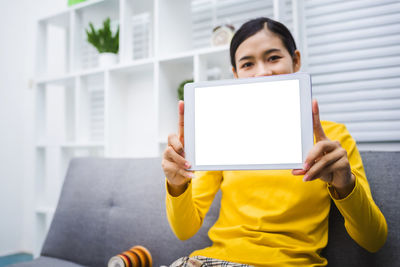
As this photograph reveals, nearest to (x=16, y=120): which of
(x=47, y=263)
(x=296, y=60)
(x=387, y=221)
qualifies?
(x=47, y=263)

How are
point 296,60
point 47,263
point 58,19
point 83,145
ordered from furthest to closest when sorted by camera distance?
point 58,19, point 83,145, point 47,263, point 296,60

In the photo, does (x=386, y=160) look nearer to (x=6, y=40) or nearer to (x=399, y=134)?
(x=399, y=134)

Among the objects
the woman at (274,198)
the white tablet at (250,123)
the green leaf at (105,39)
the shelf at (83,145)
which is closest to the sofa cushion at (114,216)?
the woman at (274,198)

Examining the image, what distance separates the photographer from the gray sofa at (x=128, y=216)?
0.77 m

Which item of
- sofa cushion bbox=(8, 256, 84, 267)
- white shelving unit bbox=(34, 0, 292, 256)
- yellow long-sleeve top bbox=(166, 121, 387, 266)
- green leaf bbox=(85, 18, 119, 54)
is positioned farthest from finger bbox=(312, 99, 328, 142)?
green leaf bbox=(85, 18, 119, 54)

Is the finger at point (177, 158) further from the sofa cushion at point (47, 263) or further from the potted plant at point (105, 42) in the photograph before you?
the potted plant at point (105, 42)

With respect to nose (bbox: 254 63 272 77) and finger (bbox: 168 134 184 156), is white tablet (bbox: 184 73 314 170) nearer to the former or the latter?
finger (bbox: 168 134 184 156)

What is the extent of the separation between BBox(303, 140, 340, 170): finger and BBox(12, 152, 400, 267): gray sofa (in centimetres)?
35

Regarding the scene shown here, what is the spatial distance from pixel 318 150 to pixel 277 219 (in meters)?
0.26

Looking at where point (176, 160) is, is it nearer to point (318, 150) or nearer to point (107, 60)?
point (318, 150)

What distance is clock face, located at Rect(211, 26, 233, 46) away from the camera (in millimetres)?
1302

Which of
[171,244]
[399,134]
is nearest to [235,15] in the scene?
[399,134]

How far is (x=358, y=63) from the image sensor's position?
1307 mm

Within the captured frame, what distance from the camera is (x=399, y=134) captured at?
1200 mm
